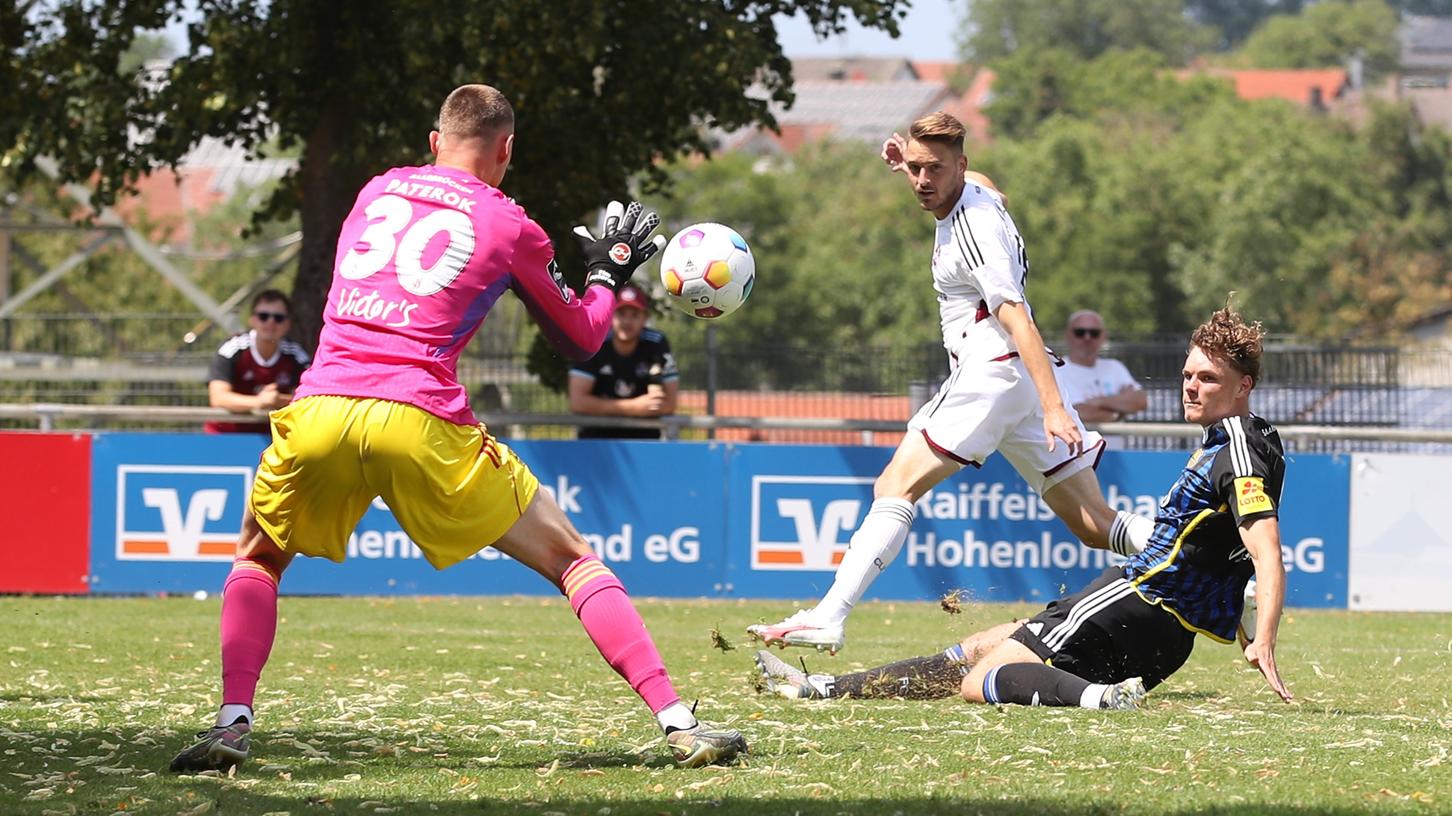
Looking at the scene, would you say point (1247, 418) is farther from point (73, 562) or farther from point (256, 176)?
point (256, 176)

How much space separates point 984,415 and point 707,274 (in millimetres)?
1304

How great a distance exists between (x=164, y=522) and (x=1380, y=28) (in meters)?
196

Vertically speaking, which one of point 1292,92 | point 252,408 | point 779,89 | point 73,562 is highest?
point 1292,92

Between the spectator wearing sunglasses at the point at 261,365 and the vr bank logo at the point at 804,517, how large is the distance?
3.31m

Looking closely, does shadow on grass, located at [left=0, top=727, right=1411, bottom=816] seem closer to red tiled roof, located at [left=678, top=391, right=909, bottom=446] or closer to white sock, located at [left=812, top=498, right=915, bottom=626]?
white sock, located at [left=812, top=498, right=915, bottom=626]

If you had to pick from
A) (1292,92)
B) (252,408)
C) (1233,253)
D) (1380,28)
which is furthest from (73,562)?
(1380,28)

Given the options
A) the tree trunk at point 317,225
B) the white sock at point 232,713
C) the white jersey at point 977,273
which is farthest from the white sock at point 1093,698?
the tree trunk at point 317,225

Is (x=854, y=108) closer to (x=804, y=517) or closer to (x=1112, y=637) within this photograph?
(x=804, y=517)

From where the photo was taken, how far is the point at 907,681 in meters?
8.31

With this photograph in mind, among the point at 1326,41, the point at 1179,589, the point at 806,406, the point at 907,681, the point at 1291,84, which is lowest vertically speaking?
the point at 907,681

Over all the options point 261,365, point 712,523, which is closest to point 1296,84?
point 712,523

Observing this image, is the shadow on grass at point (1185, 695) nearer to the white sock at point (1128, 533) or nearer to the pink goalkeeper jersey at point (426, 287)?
the white sock at point (1128, 533)

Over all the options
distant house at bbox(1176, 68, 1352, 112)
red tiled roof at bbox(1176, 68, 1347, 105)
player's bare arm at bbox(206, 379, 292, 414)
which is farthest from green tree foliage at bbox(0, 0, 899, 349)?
red tiled roof at bbox(1176, 68, 1347, 105)

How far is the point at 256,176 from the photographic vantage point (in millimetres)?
110125
